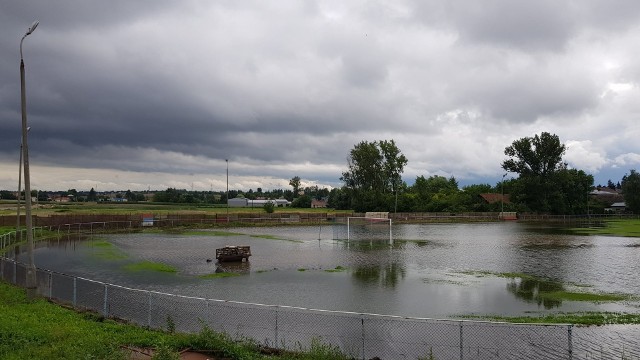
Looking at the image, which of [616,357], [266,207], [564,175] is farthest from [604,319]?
[564,175]

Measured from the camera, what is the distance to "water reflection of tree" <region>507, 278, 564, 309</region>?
79.0 feet

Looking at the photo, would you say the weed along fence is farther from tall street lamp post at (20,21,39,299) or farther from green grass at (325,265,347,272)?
green grass at (325,265,347,272)

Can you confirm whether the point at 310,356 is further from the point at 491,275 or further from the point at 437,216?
the point at 437,216

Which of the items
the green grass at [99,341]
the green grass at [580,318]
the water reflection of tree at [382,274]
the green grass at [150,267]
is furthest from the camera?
the green grass at [150,267]

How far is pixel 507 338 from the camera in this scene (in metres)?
16.5

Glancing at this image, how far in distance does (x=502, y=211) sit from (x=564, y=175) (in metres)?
20.9

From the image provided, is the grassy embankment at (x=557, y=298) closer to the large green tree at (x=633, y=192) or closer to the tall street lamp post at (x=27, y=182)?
the tall street lamp post at (x=27, y=182)

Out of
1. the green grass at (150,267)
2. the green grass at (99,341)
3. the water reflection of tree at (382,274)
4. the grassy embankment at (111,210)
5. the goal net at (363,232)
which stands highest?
the grassy embankment at (111,210)

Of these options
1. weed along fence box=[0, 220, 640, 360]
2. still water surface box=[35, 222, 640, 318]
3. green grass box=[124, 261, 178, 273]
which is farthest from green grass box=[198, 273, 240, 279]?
weed along fence box=[0, 220, 640, 360]

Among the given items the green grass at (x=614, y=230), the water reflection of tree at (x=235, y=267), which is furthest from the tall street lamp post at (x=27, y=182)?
the green grass at (x=614, y=230)

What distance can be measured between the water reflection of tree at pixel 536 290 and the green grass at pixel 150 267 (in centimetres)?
2135

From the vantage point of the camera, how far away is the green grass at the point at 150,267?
3357 cm

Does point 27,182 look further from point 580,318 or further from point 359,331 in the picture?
point 580,318

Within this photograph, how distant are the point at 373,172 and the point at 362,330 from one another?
4823 inches
